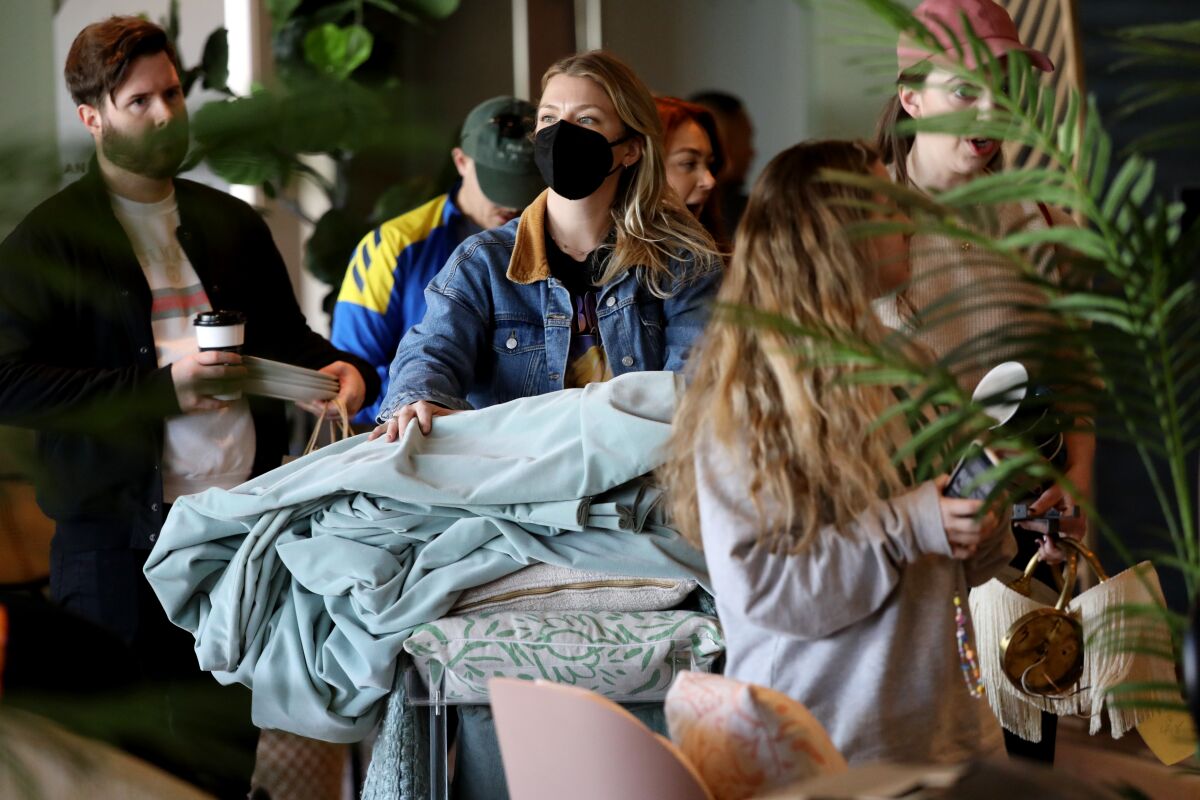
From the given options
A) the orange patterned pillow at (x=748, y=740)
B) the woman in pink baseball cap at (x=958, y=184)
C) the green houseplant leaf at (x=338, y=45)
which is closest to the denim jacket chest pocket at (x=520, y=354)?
the woman in pink baseball cap at (x=958, y=184)

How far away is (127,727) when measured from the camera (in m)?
0.37

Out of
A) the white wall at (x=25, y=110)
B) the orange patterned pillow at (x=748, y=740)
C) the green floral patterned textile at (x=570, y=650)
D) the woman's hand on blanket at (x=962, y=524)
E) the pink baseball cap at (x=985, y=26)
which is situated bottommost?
the green floral patterned textile at (x=570, y=650)

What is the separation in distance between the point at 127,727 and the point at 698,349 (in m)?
1.25

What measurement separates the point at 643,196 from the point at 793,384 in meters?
0.72

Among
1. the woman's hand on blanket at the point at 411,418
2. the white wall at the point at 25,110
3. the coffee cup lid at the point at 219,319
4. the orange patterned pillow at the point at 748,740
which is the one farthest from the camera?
the woman's hand on blanket at the point at 411,418

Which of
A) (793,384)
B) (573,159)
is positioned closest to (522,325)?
(573,159)

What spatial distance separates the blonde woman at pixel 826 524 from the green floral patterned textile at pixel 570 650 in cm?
24

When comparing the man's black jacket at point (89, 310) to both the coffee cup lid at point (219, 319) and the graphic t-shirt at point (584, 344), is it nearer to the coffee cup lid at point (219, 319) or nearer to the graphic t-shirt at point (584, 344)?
the coffee cup lid at point (219, 319)

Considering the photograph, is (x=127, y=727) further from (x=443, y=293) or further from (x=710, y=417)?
(x=443, y=293)

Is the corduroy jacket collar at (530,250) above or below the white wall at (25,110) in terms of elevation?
below

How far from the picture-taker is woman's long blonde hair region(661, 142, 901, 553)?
4.72 feet

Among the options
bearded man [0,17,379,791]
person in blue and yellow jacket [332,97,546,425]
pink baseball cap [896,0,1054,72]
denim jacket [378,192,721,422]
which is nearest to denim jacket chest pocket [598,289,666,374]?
denim jacket [378,192,721,422]

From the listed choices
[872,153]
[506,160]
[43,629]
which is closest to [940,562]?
[872,153]

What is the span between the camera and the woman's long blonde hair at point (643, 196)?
204 centimetres
